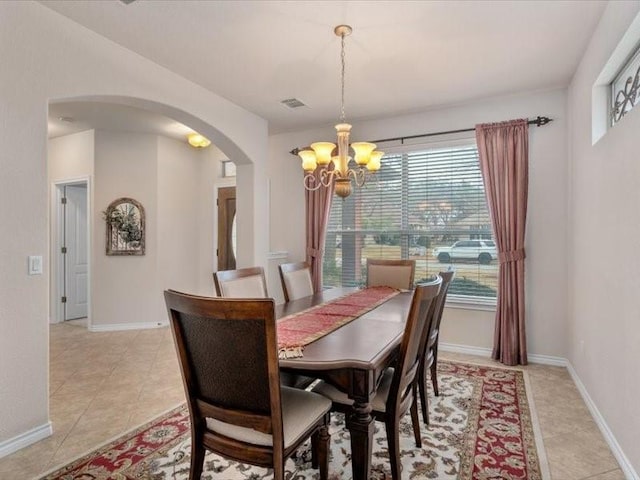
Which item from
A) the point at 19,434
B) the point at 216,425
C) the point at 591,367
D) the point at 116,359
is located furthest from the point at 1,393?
the point at 591,367

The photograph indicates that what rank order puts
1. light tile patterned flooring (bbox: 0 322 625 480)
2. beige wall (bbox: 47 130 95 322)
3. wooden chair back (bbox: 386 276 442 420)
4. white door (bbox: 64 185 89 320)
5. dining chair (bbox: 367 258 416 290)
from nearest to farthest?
wooden chair back (bbox: 386 276 442 420), light tile patterned flooring (bbox: 0 322 625 480), dining chair (bbox: 367 258 416 290), beige wall (bbox: 47 130 95 322), white door (bbox: 64 185 89 320)

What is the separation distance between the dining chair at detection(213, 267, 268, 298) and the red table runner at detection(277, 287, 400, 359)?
492mm

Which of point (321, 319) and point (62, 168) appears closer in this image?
point (321, 319)

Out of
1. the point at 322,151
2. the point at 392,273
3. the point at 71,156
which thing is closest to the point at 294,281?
the point at 392,273

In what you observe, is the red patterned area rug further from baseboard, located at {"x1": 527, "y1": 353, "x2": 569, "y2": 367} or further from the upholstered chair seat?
baseboard, located at {"x1": 527, "y1": 353, "x2": 569, "y2": 367}

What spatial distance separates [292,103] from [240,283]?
2212mm

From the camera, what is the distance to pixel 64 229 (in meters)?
5.62

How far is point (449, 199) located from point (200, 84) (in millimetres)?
2826

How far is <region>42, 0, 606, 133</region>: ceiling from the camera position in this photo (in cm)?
238

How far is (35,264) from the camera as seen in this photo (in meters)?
2.32

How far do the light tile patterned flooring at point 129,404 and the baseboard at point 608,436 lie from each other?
0.03m

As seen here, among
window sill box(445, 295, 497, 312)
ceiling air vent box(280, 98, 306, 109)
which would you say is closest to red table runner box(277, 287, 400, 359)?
window sill box(445, 295, 497, 312)

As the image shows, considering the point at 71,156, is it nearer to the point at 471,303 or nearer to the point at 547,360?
the point at 471,303

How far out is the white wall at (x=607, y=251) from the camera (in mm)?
1951
